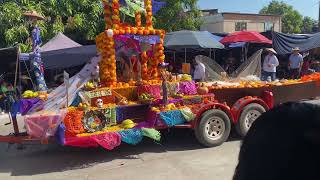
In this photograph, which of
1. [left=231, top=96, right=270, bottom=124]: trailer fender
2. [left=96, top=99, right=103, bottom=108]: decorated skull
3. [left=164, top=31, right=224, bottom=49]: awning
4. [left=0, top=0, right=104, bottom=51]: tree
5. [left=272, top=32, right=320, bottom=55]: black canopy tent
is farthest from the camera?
[left=272, top=32, right=320, bottom=55]: black canopy tent

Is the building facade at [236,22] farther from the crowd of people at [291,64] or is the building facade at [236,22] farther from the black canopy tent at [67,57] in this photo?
the black canopy tent at [67,57]

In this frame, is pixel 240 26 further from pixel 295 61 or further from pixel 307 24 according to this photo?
pixel 307 24

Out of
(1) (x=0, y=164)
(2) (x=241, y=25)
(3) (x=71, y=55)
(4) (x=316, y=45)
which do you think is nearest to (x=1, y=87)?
(3) (x=71, y=55)

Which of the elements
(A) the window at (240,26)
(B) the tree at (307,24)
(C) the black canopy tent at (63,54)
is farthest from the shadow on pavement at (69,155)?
(B) the tree at (307,24)

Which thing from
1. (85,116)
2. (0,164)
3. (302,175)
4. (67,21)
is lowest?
(0,164)

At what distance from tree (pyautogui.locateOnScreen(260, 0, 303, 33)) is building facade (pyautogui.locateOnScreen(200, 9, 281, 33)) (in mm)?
14317

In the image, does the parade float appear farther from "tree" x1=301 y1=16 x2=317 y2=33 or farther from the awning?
"tree" x1=301 y1=16 x2=317 y2=33

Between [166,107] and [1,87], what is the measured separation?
8.51 meters

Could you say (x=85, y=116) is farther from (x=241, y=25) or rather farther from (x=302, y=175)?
(x=241, y=25)

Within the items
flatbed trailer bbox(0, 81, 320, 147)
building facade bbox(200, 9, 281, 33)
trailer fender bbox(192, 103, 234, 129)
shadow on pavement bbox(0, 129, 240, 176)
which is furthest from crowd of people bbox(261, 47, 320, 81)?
building facade bbox(200, 9, 281, 33)

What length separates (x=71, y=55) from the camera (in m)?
16.7

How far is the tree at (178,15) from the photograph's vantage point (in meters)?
22.7

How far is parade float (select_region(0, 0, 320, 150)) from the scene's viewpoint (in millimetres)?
7379

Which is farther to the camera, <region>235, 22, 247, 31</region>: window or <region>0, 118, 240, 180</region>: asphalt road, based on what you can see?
<region>235, 22, 247, 31</region>: window
